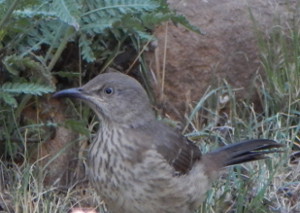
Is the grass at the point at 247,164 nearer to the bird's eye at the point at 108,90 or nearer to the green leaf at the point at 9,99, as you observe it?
the green leaf at the point at 9,99

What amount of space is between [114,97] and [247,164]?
152cm

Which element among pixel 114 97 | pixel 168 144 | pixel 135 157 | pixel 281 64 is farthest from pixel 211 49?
pixel 135 157

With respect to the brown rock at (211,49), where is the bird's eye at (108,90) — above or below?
above

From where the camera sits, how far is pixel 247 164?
7.98 metres

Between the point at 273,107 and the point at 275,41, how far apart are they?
0.56 metres

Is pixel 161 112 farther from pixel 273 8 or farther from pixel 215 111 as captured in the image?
pixel 273 8

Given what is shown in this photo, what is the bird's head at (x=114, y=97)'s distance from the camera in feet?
22.6

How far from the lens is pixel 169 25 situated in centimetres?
875

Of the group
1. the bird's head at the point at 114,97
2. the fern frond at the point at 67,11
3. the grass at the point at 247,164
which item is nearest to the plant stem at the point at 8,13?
the fern frond at the point at 67,11

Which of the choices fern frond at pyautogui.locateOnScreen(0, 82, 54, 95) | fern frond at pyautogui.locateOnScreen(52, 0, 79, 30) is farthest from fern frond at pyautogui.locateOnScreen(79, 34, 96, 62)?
fern frond at pyautogui.locateOnScreen(52, 0, 79, 30)

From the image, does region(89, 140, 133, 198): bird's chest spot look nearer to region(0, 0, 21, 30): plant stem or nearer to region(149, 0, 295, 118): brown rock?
region(0, 0, 21, 30): plant stem

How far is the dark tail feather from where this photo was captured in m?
7.61

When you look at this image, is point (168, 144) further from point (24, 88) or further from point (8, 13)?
point (8, 13)

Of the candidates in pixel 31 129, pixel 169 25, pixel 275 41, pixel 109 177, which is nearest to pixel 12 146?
pixel 31 129
